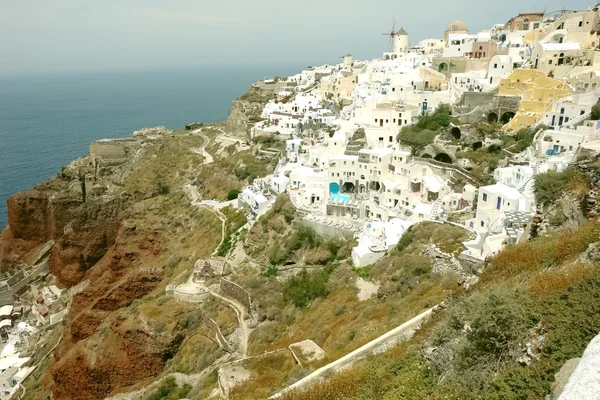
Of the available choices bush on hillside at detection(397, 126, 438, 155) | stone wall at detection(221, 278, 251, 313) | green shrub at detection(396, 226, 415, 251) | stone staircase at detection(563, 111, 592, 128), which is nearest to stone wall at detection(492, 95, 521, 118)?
bush on hillside at detection(397, 126, 438, 155)

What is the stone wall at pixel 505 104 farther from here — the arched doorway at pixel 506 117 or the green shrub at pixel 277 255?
the green shrub at pixel 277 255

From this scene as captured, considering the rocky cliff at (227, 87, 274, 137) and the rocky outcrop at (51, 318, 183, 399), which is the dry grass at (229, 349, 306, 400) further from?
the rocky cliff at (227, 87, 274, 137)

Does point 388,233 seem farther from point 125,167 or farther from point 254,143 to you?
point 125,167

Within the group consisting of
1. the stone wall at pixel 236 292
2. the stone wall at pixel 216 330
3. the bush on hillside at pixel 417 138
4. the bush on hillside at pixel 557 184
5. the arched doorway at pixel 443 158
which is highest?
the bush on hillside at pixel 557 184

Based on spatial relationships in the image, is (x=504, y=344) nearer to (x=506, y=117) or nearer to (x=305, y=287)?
(x=305, y=287)

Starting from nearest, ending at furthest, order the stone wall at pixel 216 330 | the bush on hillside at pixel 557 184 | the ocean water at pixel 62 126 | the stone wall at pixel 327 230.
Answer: the bush on hillside at pixel 557 184 → the stone wall at pixel 216 330 → the stone wall at pixel 327 230 → the ocean water at pixel 62 126

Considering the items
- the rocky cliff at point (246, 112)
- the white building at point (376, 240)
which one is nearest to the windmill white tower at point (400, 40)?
the rocky cliff at point (246, 112)
